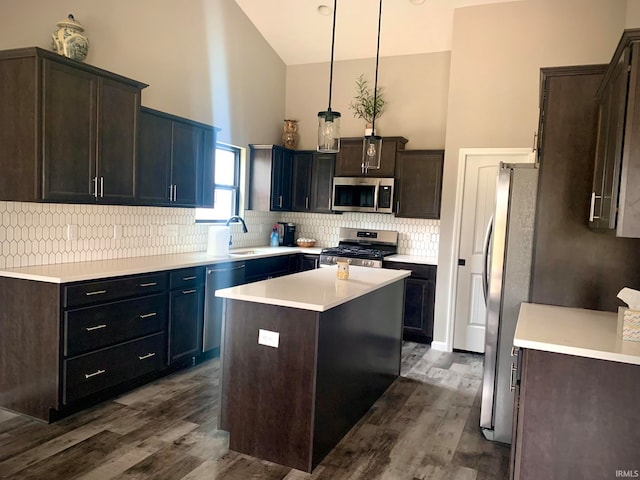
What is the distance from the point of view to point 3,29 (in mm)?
3098

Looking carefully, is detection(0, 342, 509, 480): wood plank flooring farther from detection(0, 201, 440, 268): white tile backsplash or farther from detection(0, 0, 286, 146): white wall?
detection(0, 0, 286, 146): white wall

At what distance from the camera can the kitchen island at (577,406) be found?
1.95 m

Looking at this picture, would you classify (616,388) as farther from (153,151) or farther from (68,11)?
(68,11)

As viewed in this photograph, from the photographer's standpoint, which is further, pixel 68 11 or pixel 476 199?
pixel 476 199

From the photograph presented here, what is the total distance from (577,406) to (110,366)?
287 cm

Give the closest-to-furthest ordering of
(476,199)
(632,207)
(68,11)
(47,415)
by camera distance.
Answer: (632,207) < (47,415) < (68,11) < (476,199)

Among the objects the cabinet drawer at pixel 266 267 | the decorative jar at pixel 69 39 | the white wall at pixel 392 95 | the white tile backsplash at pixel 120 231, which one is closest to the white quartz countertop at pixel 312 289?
the cabinet drawer at pixel 266 267

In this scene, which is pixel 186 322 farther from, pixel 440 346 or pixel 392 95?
pixel 392 95

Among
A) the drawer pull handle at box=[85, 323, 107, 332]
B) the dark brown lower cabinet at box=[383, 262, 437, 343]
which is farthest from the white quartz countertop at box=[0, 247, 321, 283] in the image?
the dark brown lower cabinet at box=[383, 262, 437, 343]

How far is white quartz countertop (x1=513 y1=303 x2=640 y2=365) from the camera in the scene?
195 cm

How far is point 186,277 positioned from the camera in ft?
13.1

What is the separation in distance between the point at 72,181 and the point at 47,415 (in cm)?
150

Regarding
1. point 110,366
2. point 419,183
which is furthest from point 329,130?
point 419,183

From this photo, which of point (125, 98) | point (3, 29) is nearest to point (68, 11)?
point (3, 29)
